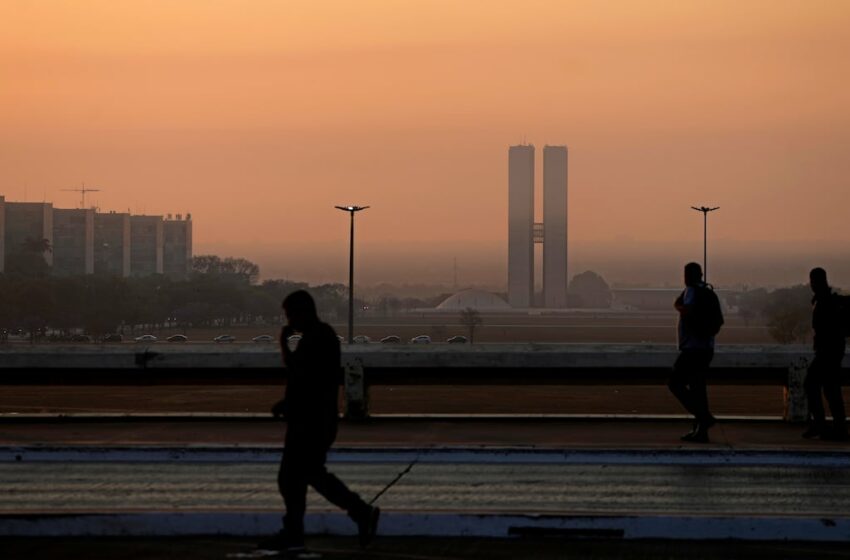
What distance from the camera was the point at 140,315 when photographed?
140 metres

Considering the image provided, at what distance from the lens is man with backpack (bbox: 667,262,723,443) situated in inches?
602

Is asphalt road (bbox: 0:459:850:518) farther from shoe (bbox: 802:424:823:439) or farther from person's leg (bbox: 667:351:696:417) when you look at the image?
shoe (bbox: 802:424:823:439)

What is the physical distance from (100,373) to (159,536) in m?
8.10

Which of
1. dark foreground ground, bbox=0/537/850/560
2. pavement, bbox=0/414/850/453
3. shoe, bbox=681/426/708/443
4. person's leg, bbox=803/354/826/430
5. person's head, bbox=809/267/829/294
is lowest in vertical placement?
dark foreground ground, bbox=0/537/850/560

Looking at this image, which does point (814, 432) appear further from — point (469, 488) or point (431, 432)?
point (469, 488)

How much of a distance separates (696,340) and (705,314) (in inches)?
10.7

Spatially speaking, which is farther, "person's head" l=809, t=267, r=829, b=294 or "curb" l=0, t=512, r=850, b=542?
"person's head" l=809, t=267, r=829, b=294

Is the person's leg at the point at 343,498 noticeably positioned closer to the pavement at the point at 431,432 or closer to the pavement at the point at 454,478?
the pavement at the point at 454,478

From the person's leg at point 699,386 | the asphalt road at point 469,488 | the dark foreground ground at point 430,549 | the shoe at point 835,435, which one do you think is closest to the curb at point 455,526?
the dark foreground ground at point 430,549

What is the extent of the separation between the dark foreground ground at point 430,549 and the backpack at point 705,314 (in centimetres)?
509

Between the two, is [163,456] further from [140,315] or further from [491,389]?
[140,315]

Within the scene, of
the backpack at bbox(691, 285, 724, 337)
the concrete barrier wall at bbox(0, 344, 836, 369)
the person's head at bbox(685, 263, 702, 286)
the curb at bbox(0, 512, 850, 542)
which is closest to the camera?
the curb at bbox(0, 512, 850, 542)

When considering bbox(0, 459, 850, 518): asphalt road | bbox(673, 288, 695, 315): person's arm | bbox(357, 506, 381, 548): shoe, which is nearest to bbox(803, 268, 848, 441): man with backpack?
bbox(673, 288, 695, 315): person's arm

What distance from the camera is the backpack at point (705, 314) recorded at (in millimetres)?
15266
